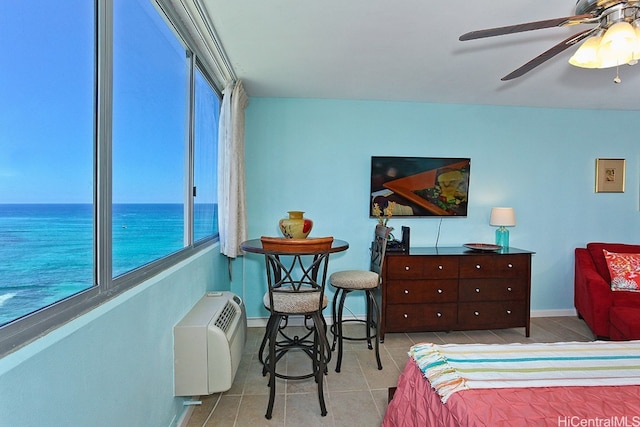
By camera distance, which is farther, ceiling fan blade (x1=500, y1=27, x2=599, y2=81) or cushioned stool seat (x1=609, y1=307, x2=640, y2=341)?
cushioned stool seat (x1=609, y1=307, x2=640, y2=341)

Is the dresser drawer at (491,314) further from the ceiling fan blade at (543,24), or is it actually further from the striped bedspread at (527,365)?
the ceiling fan blade at (543,24)

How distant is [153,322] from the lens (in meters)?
1.54

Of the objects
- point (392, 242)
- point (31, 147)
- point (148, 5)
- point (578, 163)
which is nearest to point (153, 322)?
point (31, 147)

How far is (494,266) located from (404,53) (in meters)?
2.17

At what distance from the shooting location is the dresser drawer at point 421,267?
10.5 feet

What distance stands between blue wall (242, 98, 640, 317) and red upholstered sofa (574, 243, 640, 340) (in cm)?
41

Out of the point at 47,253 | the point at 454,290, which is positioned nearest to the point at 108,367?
the point at 47,253

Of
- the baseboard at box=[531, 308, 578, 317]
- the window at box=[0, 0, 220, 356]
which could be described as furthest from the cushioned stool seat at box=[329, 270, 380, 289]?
the baseboard at box=[531, 308, 578, 317]

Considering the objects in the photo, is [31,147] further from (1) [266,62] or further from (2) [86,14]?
(1) [266,62]

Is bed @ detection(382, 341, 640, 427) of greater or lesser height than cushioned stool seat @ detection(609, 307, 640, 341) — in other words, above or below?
above

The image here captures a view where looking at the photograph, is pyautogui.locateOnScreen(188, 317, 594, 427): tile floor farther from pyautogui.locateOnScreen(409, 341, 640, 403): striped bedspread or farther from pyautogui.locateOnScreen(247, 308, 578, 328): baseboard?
pyautogui.locateOnScreen(409, 341, 640, 403): striped bedspread

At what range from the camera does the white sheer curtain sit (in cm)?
285

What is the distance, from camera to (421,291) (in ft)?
10.6

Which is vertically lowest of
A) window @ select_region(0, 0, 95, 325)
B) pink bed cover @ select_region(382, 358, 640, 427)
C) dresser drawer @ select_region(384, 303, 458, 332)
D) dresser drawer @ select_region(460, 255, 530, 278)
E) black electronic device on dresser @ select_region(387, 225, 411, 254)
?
dresser drawer @ select_region(384, 303, 458, 332)
